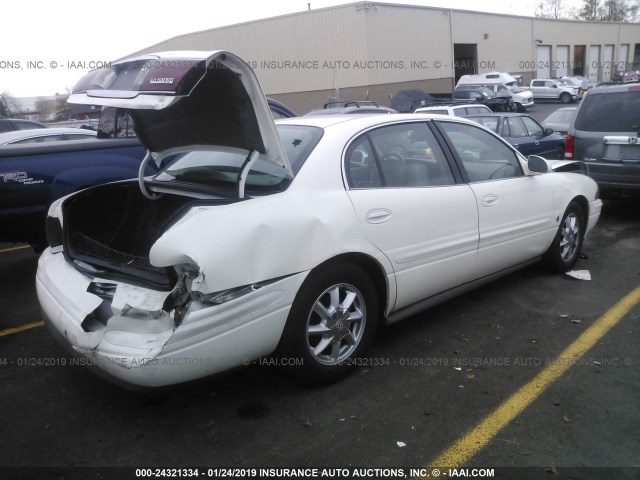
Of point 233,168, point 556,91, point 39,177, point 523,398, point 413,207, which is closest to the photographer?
point 523,398

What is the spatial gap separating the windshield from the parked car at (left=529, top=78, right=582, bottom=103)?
37993mm

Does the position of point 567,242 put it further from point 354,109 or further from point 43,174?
point 354,109

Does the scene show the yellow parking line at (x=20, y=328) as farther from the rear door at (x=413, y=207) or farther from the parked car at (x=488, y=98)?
the parked car at (x=488, y=98)

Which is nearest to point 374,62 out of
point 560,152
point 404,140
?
point 560,152

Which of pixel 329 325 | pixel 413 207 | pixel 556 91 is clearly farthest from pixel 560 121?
pixel 556 91

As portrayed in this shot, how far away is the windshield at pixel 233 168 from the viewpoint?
3.05m

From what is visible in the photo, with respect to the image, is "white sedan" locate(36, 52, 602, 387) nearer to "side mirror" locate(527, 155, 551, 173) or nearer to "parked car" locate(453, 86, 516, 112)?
"side mirror" locate(527, 155, 551, 173)

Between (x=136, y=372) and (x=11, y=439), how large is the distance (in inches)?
37.0

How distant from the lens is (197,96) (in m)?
2.94

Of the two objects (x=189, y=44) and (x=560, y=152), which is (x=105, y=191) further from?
(x=189, y=44)

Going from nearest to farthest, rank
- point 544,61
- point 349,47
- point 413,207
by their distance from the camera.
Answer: point 413,207
point 349,47
point 544,61

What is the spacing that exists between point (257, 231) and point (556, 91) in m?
39.2

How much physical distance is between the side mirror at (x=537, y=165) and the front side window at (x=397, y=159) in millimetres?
1031

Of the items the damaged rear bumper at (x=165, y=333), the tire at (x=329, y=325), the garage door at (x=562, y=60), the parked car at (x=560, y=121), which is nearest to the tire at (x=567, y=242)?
the tire at (x=329, y=325)
